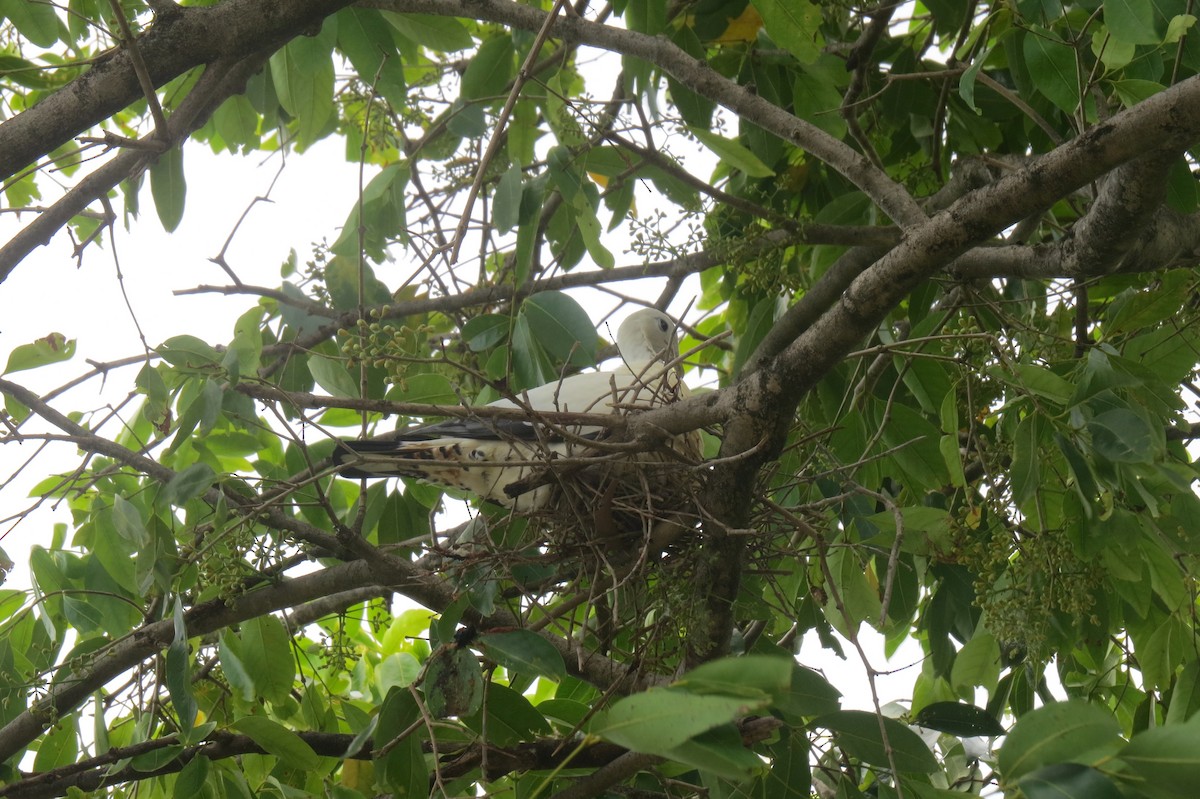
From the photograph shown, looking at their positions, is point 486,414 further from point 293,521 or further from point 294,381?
point 294,381

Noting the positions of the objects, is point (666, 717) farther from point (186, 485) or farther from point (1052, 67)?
point (1052, 67)

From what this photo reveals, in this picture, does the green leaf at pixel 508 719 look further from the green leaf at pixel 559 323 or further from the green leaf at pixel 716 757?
the green leaf at pixel 716 757

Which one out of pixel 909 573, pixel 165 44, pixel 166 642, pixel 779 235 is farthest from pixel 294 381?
pixel 909 573

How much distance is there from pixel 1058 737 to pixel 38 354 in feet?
6.36

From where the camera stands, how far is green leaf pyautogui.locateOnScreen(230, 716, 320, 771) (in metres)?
1.99

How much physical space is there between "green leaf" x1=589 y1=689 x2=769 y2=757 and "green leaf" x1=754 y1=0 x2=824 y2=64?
1480 mm

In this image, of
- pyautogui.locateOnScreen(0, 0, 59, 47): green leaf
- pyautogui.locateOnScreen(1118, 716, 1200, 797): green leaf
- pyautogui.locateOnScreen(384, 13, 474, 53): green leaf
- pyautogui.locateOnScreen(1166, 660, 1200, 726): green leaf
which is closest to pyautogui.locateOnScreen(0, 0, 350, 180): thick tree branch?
pyautogui.locateOnScreen(384, 13, 474, 53): green leaf

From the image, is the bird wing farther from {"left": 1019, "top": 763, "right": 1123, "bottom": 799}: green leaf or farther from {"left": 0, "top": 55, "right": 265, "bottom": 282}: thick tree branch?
{"left": 1019, "top": 763, "right": 1123, "bottom": 799}: green leaf

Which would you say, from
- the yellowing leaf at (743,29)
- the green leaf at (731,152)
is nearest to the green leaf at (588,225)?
the green leaf at (731,152)

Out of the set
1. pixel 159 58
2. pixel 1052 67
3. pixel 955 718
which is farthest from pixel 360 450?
pixel 1052 67

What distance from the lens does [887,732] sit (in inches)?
66.3

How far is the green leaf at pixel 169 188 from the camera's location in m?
2.60

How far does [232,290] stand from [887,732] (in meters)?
1.52

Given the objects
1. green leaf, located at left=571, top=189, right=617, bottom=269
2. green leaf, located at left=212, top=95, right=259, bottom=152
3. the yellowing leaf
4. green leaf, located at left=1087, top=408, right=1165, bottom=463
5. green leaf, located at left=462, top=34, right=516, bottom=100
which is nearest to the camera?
green leaf, located at left=1087, top=408, right=1165, bottom=463
